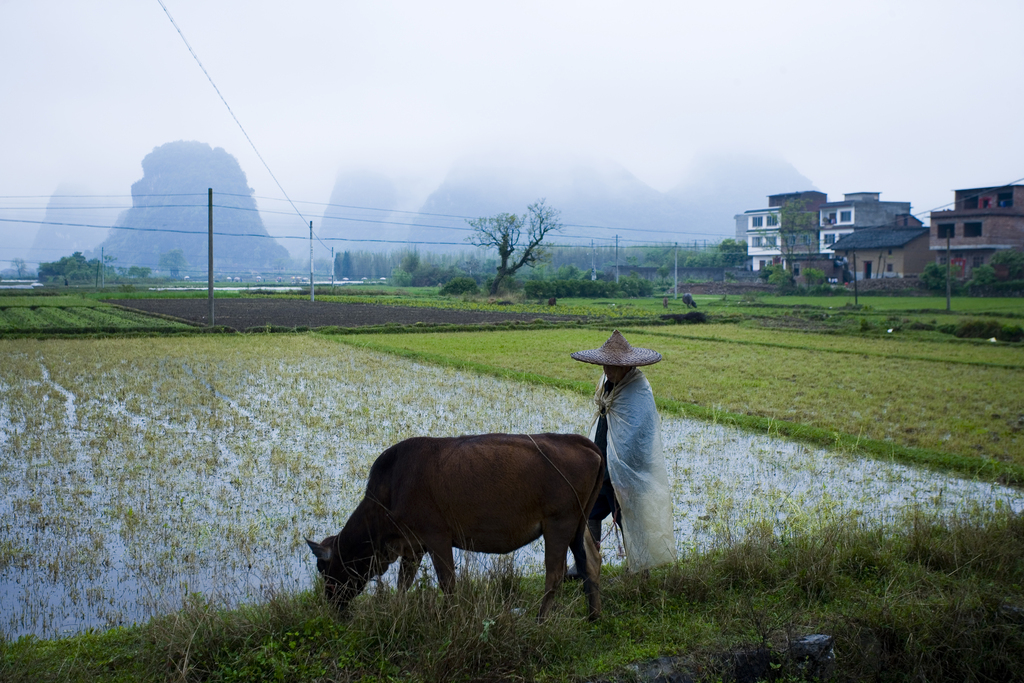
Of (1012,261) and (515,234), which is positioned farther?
(515,234)

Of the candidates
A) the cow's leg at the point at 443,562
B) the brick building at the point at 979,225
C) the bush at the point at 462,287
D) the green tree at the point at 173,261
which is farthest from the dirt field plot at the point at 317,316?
the green tree at the point at 173,261

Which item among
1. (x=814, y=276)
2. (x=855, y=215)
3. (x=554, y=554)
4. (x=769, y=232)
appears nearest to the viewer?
(x=554, y=554)

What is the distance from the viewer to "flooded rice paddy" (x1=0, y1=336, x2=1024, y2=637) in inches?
193

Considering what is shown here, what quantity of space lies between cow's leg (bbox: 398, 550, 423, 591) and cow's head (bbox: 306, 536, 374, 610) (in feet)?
0.56

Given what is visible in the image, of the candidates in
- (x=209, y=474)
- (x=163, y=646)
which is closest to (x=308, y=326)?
(x=209, y=474)

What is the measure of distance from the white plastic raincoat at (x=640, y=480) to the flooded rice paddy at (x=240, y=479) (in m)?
0.77

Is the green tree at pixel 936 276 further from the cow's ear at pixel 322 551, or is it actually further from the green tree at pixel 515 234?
the cow's ear at pixel 322 551

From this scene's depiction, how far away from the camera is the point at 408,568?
399 cm

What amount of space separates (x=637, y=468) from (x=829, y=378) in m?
10.6

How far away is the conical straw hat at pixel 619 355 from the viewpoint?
4.65 meters

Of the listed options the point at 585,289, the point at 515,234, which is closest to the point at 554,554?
the point at 585,289

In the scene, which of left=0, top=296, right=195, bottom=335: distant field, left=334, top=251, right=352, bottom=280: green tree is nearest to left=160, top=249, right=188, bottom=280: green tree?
left=334, top=251, right=352, bottom=280: green tree

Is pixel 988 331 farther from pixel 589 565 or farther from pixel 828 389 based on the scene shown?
pixel 589 565

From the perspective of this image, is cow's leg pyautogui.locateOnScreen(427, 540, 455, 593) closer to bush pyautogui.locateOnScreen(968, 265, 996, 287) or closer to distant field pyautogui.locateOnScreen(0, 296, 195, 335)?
distant field pyautogui.locateOnScreen(0, 296, 195, 335)
